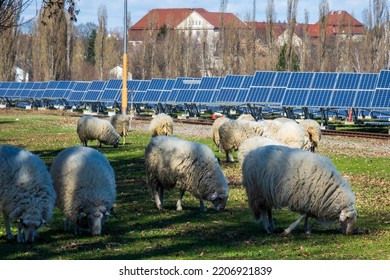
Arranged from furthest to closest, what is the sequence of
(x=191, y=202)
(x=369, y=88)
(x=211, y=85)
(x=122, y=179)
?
(x=211, y=85)
(x=369, y=88)
(x=122, y=179)
(x=191, y=202)

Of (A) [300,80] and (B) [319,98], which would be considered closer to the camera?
(B) [319,98]

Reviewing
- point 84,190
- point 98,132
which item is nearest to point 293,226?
point 84,190

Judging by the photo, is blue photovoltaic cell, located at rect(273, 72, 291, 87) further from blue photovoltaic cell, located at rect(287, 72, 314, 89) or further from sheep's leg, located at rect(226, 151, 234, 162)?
sheep's leg, located at rect(226, 151, 234, 162)

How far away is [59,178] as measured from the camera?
1200 centimetres

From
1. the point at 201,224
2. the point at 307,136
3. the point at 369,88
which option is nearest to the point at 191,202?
the point at 201,224

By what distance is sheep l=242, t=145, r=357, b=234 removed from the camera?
11656mm

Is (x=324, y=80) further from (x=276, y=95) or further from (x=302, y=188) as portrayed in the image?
(x=302, y=188)

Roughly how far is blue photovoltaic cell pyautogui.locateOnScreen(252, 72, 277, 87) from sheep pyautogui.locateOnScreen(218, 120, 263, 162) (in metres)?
24.8

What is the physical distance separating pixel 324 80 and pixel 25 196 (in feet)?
116

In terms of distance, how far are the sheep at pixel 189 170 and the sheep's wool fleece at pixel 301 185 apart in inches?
74.2

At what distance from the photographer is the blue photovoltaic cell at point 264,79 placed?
4822cm

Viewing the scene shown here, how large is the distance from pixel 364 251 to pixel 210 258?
190 centimetres

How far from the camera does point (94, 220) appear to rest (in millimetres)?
11453
